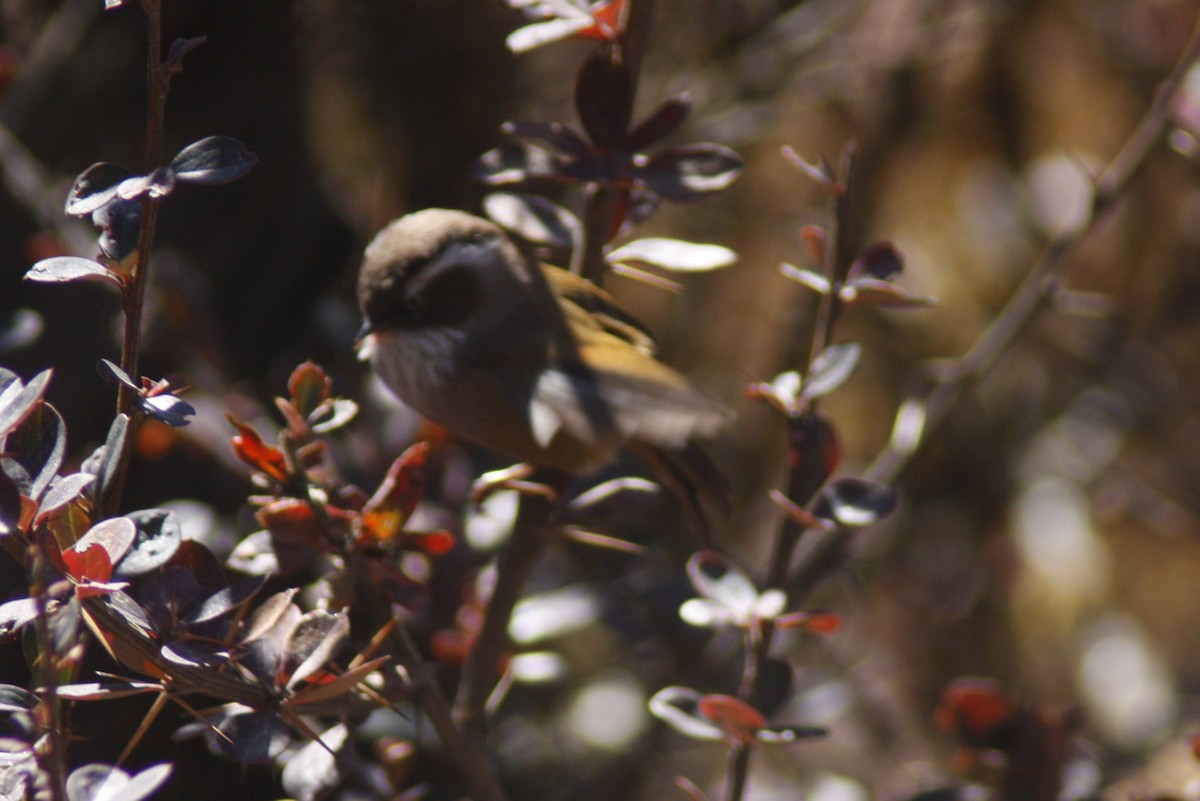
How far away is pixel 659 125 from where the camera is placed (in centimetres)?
119

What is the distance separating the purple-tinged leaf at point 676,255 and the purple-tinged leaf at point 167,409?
1.83 ft

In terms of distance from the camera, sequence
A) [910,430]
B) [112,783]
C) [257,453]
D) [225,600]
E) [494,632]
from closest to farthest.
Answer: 1. [112,783]
2. [225,600]
3. [257,453]
4. [494,632]
5. [910,430]

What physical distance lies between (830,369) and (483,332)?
0.71m

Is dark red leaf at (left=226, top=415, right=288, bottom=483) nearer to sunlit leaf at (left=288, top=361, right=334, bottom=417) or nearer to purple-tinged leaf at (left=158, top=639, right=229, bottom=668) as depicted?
sunlit leaf at (left=288, top=361, right=334, bottom=417)

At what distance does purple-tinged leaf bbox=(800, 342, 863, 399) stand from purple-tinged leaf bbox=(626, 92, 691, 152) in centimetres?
29

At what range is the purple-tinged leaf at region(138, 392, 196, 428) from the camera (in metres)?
0.81

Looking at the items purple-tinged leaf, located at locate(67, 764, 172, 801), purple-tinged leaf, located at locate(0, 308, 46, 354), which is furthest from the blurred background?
purple-tinged leaf, located at locate(67, 764, 172, 801)

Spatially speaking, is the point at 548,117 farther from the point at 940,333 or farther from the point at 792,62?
the point at 940,333

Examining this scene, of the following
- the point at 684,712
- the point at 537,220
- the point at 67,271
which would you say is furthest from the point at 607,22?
the point at 684,712

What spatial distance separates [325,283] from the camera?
2.06 meters

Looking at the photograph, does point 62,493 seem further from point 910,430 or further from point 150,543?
point 910,430

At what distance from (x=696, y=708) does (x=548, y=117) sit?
2.07 meters

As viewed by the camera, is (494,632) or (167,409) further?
(494,632)

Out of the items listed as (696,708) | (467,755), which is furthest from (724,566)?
(467,755)
